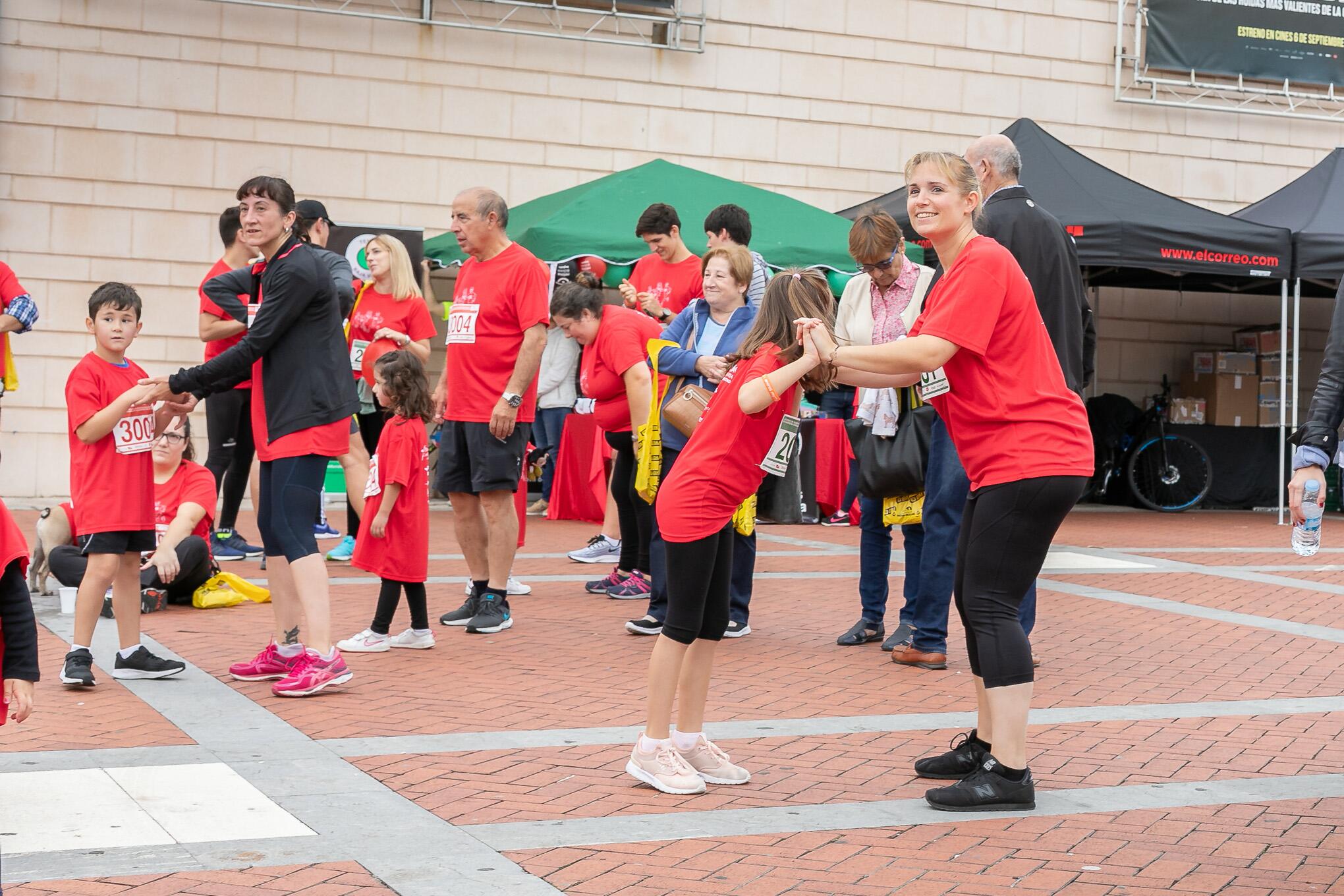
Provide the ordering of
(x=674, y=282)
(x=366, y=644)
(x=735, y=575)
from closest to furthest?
(x=366, y=644) → (x=735, y=575) → (x=674, y=282)

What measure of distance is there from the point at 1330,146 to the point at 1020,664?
51.2 ft

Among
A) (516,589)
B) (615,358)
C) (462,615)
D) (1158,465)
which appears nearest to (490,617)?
(462,615)

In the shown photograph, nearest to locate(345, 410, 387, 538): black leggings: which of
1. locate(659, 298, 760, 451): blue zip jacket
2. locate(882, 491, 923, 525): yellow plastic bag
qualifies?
locate(659, 298, 760, 451): blue zip jacket

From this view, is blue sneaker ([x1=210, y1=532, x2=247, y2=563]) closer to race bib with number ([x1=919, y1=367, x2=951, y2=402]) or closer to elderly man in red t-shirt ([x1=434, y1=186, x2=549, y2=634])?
elderly man in red t-shirt ([x1=434, y1=186, x2=549, y2=634])

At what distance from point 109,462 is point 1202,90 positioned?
48.4 feet

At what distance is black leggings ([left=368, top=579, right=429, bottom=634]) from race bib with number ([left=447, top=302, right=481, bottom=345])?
130 cm

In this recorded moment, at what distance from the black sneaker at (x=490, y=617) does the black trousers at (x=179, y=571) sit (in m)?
1.54

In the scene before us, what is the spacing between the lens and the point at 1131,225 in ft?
43.3

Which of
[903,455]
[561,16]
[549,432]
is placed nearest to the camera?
[903,455]

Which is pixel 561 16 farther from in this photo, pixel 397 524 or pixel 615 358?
pixel 397 524

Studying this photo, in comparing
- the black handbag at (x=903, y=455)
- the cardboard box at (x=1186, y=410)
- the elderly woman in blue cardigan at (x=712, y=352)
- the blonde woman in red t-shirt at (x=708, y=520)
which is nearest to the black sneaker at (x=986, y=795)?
the blonde woman in red t-shirt at (x=708, y=520)

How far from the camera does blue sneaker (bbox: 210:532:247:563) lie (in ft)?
30.3

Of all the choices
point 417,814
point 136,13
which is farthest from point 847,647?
point 136,13

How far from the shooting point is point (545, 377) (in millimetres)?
12359
